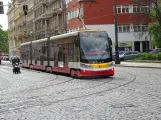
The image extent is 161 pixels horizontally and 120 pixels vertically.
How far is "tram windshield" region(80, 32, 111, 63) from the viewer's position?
23.7m

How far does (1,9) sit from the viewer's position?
31812mm

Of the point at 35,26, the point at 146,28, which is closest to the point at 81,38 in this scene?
the point at 146,28

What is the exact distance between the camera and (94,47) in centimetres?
2398

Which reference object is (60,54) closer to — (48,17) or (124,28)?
(124,28)

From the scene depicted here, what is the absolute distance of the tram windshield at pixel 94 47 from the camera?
23719 mm

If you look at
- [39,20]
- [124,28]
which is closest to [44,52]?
[124,28]

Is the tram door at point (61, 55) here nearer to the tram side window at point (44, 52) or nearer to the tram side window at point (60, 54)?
the tram side window at point (60, 54)

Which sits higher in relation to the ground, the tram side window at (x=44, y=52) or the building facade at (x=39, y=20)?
the building facade at (x=39, y=20)

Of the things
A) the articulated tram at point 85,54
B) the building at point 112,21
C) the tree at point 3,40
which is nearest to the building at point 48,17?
the building at point 112,21

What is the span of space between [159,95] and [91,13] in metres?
59.3

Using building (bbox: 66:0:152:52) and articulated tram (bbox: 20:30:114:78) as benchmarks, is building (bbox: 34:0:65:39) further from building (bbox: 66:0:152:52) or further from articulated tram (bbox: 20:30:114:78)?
articulated tram (bbox: 20:30:114:78)

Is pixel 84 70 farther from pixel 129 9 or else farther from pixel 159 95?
Answer: pixel 129 9

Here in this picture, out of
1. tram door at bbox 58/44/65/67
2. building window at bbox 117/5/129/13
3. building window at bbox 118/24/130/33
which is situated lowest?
tram door at bbox 58/44/65/67

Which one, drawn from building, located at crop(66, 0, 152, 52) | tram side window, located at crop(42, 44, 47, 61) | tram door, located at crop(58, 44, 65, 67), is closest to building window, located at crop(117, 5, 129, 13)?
building, located at crop(66, 0, 152, 52)
